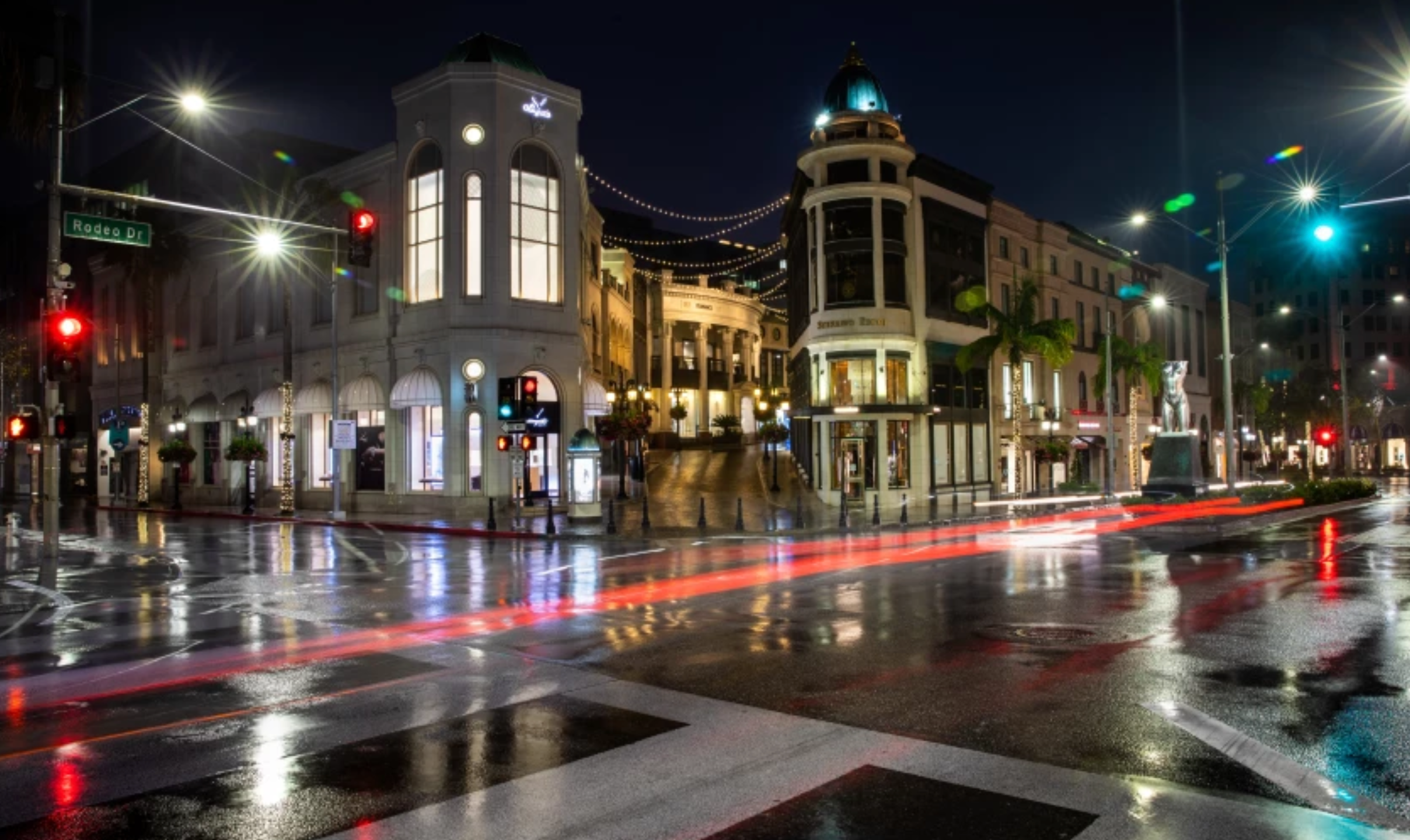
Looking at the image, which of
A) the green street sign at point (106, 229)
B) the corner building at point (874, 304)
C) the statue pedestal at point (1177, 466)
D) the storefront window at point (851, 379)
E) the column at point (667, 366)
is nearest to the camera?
the green street sign at point (106, 229)

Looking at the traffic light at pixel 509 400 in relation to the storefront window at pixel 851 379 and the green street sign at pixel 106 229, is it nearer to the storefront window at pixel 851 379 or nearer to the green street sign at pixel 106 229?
the green street sign at pixel 106 229

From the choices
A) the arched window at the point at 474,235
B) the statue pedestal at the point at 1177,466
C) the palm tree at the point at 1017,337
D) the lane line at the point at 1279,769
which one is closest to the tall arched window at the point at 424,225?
the arched window at the point at 474,235

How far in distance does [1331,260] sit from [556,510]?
132 m

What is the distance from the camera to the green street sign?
1647cm

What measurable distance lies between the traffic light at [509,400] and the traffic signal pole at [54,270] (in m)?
11.5

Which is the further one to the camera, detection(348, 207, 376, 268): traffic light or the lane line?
detection(348, 207, 376, 268): traffic light

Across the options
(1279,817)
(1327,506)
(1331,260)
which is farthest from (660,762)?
(1331,260)

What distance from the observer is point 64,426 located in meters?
17.9

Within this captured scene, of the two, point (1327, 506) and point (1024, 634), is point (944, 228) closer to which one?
point (1327, 506)

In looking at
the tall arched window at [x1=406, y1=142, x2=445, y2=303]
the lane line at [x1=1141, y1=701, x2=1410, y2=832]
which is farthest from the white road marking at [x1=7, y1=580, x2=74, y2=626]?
the tall arched window at [x1=406, y1=142, x2=445, y2=303]

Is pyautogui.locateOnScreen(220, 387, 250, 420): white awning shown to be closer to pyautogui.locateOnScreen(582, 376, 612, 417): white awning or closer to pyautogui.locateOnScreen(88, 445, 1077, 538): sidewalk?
pyautogui.locateOnScreen(88, 445, 1077, 538): sidewalk

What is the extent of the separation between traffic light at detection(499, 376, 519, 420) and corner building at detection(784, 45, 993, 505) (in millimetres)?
17639

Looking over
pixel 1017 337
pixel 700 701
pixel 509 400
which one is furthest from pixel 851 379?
pixel 700 701

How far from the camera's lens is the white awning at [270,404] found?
44.6 meters
